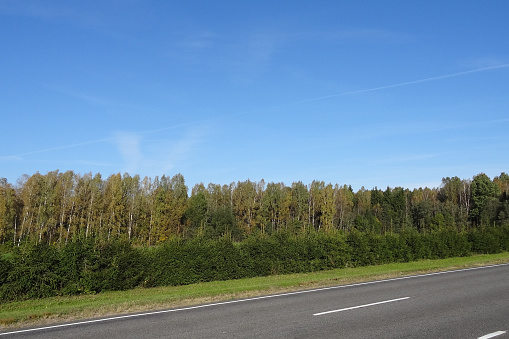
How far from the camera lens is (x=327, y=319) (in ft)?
29.4

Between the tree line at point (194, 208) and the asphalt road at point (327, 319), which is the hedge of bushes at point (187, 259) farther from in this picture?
the asphalt road at point (327, 319)

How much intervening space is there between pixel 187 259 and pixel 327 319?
13.0m

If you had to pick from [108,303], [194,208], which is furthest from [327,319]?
[194,208]

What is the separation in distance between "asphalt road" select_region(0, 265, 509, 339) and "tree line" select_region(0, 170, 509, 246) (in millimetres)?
12154

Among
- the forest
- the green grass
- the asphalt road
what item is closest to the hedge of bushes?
the forest

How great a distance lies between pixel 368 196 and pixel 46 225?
10941 centimetres

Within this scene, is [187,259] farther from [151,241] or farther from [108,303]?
[151,241]

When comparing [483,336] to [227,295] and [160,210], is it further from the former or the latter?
[160,210]

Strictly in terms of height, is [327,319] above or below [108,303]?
above

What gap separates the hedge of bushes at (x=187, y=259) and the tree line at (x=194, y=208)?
1883mm

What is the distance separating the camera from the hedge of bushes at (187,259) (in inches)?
637

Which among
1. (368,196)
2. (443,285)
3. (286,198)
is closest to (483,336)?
(443,285)

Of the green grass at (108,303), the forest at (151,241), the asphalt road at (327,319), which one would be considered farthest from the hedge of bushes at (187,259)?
the asphalt road at (327,319)

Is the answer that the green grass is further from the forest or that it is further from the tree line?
the tree line
